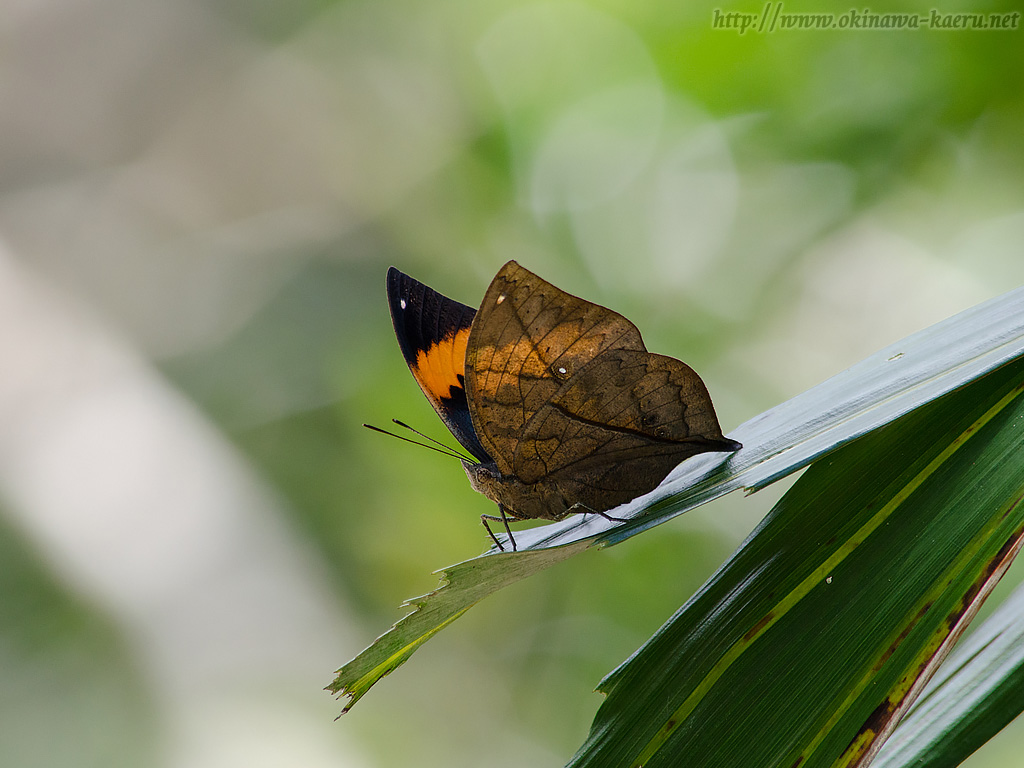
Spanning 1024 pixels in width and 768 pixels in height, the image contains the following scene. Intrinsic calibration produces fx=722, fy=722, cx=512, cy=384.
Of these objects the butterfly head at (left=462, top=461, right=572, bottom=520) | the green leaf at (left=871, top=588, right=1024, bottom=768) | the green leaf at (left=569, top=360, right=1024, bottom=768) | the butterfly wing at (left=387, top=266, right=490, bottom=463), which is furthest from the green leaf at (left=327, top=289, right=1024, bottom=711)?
the butterfly wing at (left=387, top=266, right=490, bottom=463)

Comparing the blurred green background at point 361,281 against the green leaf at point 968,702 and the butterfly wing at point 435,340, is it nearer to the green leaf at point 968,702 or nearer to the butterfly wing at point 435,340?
the butterfly wing at point 435,340

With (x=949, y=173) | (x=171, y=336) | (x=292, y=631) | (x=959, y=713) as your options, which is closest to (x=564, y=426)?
(x=959, y=713)

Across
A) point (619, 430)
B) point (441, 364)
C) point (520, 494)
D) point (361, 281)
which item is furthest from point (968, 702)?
point (361, 281)

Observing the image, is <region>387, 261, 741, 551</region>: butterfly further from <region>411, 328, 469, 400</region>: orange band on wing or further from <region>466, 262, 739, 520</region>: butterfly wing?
<region>411, 328, 469, 400</region>: orange band on wing

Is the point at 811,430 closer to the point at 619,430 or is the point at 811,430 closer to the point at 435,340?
the point at 619,430

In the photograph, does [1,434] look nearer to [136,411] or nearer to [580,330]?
[136,411]

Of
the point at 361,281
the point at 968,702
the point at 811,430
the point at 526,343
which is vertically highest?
the point at 361,281
